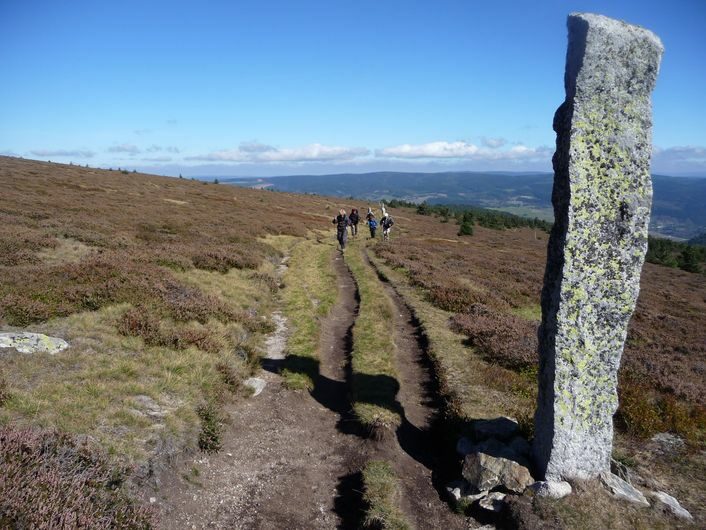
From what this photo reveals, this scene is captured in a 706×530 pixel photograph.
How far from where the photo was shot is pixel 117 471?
6.78 m

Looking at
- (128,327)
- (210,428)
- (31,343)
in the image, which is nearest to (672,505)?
(210,428)

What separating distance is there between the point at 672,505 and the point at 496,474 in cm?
275

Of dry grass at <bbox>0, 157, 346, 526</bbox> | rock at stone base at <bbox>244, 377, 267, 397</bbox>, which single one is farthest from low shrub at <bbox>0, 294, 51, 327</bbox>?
rock at stone base at <bbox>244, 377, 267, 397</bbox>

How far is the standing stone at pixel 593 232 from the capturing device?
6.84 metres

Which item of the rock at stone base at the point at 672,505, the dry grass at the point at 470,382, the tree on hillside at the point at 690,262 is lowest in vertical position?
the tree on hillside at the point at 690,262

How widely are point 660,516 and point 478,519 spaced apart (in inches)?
109

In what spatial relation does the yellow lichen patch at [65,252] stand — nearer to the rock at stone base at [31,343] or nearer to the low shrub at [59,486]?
the rock at stone base at [31,343]

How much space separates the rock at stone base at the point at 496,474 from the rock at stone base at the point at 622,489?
1213 mm

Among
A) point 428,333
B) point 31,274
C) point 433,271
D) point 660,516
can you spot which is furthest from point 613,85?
point 433,271

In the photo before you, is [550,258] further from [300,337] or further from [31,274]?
[31,274]

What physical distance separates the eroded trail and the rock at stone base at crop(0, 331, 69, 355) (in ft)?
13.6

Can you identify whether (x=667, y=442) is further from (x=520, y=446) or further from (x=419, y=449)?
(x=419, y=449)

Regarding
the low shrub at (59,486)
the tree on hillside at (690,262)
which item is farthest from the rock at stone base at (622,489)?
the tree on hillside at (690,262)

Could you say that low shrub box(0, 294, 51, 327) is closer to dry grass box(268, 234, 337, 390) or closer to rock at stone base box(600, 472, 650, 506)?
dry grass box(268, 234, 337, 390)
